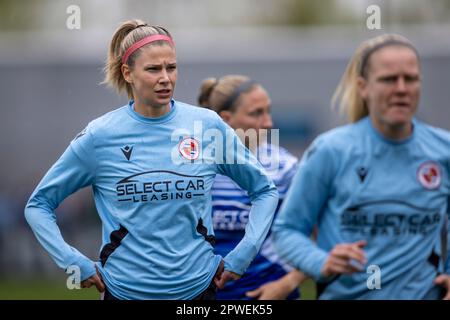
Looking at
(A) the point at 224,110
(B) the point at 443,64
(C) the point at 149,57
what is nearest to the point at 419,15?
(B) the point at 443,64

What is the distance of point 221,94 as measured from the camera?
251 inches

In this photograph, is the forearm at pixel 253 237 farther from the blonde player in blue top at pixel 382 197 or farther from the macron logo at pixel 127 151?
the macron logo at pixel 127 151

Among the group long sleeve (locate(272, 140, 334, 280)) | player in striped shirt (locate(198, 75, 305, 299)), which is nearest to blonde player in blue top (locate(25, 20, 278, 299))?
long sleeve (locate(272, 140, 334, 280))

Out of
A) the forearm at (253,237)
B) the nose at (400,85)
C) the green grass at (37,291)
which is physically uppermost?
the nose at (400,85)

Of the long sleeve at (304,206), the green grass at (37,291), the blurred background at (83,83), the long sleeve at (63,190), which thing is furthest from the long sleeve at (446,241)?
the blurred background at (83,83)

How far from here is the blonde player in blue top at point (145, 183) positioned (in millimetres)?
4203

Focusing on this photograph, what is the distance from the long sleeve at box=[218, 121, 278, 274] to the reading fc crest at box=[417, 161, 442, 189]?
0.88 meters

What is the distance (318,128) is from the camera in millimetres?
20047

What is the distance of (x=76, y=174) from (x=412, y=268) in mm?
1746

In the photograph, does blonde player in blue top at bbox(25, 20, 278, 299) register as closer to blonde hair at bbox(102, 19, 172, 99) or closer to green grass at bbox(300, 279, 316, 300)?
blonde hair at bbox(102, 19, 172, 99)

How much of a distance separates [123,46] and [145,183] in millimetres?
600

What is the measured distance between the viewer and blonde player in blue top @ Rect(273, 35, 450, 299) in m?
4.91

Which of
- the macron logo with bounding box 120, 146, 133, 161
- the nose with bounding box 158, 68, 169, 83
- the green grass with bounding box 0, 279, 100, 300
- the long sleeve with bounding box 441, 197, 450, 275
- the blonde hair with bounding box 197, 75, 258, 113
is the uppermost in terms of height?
the nose with bounding box 158, 68, 169, 83

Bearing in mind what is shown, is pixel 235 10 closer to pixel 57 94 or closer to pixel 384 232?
pixel 57 94
